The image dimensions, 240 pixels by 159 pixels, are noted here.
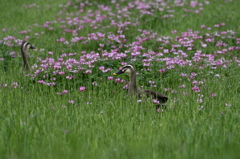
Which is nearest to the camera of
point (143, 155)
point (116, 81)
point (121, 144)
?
point (143, 155)

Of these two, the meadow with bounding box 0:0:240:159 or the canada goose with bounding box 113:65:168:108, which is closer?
the meadow with bounding box 0:0:240:159

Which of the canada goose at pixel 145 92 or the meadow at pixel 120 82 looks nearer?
the meadow at pixel 120 82

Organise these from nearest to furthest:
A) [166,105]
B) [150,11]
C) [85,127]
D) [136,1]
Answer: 1. [85,127]
2. [166,105]
3. [150,11]
4. [136,1]

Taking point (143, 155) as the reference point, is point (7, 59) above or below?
below

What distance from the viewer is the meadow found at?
3.98 metres

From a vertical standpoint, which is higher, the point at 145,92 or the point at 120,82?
the point at 145,92

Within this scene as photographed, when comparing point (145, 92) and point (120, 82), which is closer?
point (145, 92)

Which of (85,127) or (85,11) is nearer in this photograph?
(85,127)

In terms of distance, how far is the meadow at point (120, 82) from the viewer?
398 centimetres

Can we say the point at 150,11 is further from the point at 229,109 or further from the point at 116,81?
the point at 229,109

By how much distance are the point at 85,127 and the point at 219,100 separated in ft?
8.32

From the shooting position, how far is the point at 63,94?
665 centimetres

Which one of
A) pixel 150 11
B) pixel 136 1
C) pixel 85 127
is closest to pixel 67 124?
pixel 85 127

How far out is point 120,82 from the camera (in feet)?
23.9
